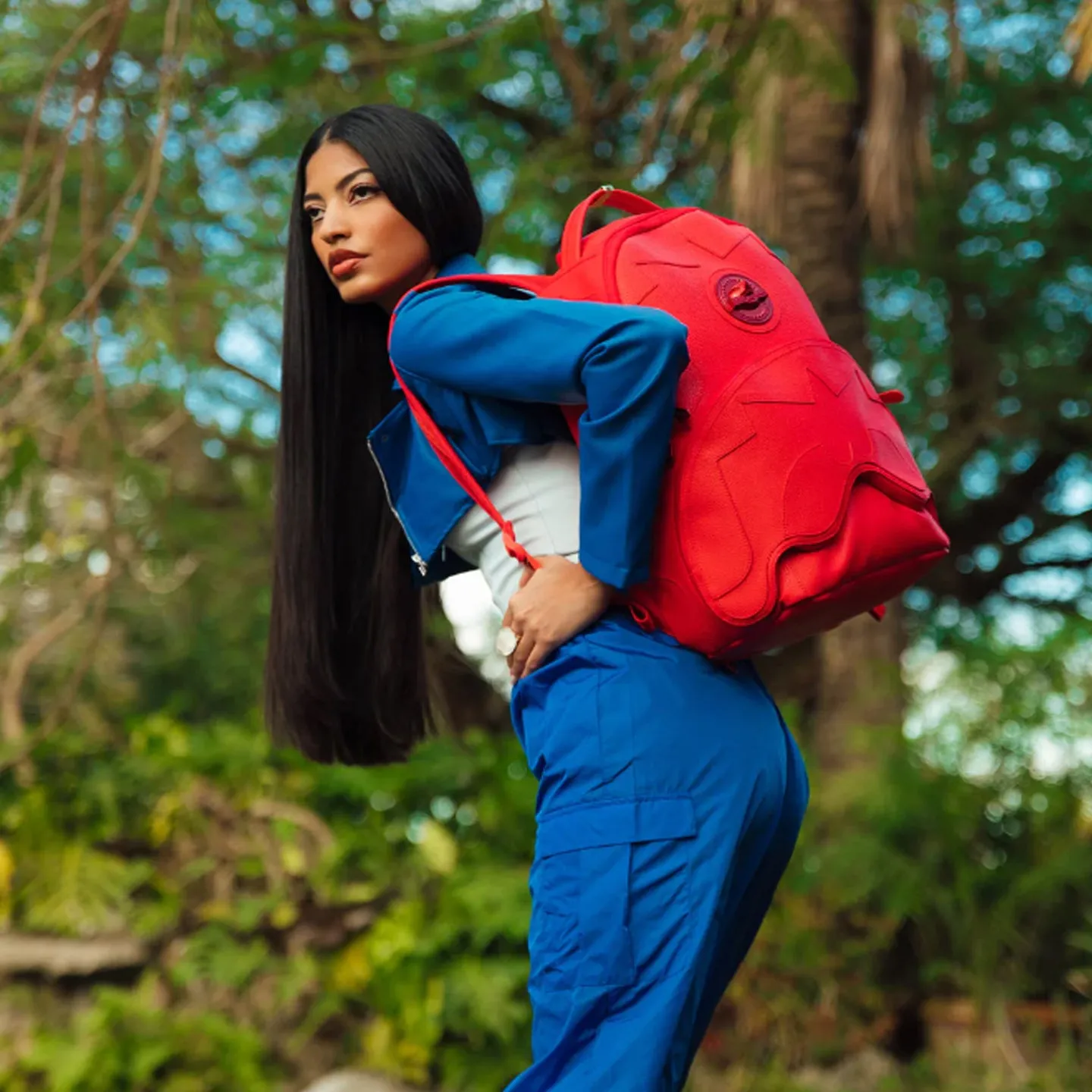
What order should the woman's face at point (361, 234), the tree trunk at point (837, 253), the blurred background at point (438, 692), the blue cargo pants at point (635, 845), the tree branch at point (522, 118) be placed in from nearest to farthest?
the blue cargo pants at point (635, 845) → the woman's face at point (361, 234) → the blurred background at point (438, 692) → the tree trunk at point (837, 253) → the tree branch at point (522, 118)

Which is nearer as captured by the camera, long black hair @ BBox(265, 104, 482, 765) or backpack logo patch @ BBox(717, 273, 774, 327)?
backpack logo patch @ BBox(717, 273, 774, 327)

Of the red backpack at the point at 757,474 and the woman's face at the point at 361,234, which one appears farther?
the woman's face at the point at 361,234

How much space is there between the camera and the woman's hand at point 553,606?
63.7 inches

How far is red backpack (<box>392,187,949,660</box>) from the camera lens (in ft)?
5.18

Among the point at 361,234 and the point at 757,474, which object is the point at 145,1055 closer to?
the point at 361,234

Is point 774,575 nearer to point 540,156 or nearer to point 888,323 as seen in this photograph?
point 540,156

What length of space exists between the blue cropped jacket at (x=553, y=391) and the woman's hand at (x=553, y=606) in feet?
0.15

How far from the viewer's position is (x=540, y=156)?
16.9 ft

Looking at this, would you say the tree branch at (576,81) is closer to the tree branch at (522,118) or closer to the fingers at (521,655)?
the tree branch at (522,118)

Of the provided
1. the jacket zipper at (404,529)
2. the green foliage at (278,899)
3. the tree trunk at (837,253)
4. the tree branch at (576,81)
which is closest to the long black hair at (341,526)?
the jacket zipper at (404,529)

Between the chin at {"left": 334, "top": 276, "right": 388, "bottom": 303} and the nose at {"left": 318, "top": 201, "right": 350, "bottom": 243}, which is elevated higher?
the nose at {"left": 318, "top": 201, "right": 350, "bottom": 243}

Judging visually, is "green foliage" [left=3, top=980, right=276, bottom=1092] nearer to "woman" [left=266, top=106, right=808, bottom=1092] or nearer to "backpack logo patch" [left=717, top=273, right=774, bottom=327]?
"woman" [left=266, top=106, right=808, bottom=1092]

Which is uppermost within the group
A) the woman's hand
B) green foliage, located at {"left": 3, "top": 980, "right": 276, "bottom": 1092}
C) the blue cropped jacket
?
the blue cropped jacket

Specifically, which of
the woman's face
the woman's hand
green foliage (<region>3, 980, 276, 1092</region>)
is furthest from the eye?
green foliage (<region>3, 980, 276, 1092</region>)
